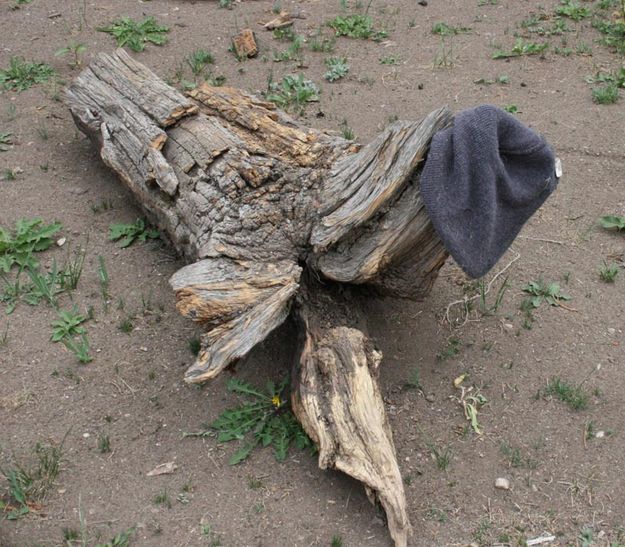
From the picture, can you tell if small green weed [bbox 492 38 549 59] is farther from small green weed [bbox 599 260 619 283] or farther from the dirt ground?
small green weed [bbox 599 260 619 283]

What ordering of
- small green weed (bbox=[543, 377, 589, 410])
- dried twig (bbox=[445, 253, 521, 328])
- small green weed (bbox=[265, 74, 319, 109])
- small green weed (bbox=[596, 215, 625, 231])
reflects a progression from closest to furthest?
small green weed (bbox=[543, 377, 589, 410]), dried twig (bbox=[445, 253, 521, 328]), small green weed (bbox=[596, 215, 625, 231]), small green weed (bbox=[265, 74, 319, 109])

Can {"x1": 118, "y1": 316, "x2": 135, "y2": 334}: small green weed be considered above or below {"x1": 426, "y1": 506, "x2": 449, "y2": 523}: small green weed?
above

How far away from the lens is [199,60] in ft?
24.5

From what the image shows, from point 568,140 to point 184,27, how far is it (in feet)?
12.5

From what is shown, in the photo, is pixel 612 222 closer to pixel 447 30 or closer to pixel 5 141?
pixel 447 30

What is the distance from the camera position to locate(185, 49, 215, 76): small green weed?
24.3 feet

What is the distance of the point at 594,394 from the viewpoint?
14.7 feet

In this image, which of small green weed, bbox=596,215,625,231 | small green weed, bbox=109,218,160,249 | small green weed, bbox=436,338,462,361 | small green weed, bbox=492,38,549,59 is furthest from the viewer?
small green weed, bbox=492,38,549,59

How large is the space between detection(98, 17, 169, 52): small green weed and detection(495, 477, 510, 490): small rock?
530 centimetres

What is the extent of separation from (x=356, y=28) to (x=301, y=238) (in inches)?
171

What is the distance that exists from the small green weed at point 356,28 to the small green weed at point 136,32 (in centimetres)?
162

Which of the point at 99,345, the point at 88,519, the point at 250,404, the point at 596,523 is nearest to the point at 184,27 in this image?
the point at 99,345

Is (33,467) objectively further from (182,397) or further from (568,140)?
(568,140)

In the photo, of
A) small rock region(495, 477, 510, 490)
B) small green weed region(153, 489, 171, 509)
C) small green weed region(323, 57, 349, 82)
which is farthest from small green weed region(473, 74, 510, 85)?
small green weed region(153, 489, 171, 509)
